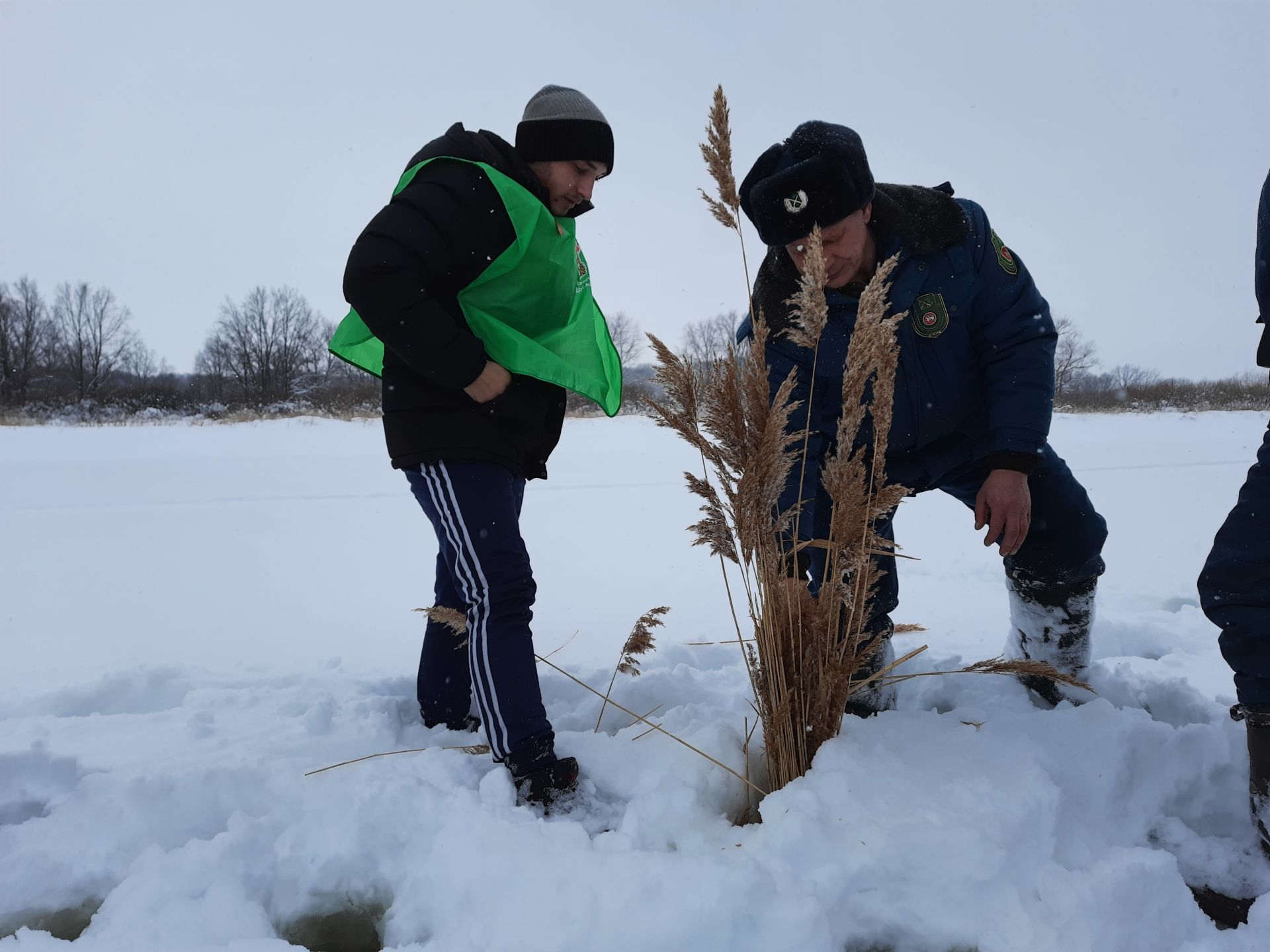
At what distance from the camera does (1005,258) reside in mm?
2000

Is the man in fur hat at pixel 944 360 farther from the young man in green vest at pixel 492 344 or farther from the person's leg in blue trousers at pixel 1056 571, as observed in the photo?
the young man in green vest at pixel 492 344

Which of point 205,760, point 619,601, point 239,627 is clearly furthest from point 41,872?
point 619,601

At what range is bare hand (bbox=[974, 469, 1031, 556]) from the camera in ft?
6.13

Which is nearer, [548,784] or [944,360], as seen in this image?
[548,784]

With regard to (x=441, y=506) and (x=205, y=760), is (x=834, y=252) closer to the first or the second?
(x=441, y=506)

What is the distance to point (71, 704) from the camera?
2191 millimetres

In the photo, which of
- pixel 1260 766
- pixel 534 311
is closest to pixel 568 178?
pixel 534 311

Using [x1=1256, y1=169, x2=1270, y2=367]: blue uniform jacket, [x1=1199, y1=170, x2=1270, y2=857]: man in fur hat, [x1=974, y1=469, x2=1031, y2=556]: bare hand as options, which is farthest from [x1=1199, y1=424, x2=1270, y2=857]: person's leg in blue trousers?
[x1=974, y1=469, x2=1031, y2=556]: bare hand

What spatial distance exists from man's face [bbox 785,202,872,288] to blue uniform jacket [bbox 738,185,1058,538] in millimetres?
51

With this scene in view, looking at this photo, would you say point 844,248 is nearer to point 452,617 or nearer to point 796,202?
point 796,202

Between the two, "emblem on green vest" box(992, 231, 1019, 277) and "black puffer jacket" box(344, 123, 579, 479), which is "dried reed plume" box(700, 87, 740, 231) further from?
"emblem on green vest" box(992, 231, 1019, 277)

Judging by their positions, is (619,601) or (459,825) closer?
(459,825)

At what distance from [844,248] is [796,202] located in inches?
7.1

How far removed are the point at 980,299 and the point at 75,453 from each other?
44.4 feet
